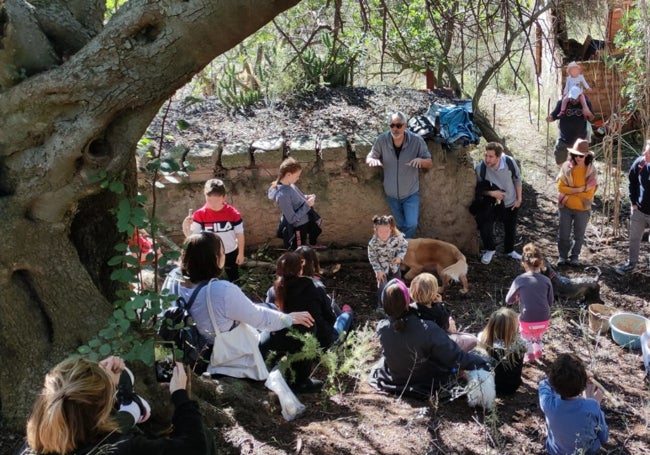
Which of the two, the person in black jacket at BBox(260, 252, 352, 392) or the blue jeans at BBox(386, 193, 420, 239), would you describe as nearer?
the person in black jacket at BBox(260, 252, 352, 392)

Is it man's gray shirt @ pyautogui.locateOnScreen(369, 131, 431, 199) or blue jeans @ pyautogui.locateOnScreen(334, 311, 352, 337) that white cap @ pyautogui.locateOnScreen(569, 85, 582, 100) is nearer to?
man's gray shirt @ pyautogui.locateOnScreen(369, 131, 431, 199)

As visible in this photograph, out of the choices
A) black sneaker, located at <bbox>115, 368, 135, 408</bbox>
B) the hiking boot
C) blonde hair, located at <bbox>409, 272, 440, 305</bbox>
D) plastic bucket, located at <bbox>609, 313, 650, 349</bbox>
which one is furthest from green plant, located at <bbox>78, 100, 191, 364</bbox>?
the hiking boot

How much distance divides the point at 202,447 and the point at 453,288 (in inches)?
192

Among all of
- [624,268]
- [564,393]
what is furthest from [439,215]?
[564,393]

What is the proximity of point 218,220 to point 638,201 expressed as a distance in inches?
172

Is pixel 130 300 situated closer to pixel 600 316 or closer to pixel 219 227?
Answer: pixel 219 227

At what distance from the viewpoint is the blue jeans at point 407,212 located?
23.7 feet

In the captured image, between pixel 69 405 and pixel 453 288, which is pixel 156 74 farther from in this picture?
pixel 453 288

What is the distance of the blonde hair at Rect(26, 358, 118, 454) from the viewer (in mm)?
2199

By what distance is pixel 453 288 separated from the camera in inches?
279

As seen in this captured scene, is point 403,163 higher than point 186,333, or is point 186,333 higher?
point 403,163

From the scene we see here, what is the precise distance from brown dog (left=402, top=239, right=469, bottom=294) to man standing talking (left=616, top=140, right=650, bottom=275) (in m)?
1.89

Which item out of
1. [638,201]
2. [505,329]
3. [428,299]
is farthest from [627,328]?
[428,299]

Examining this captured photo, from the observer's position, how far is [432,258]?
6988 millimetres
